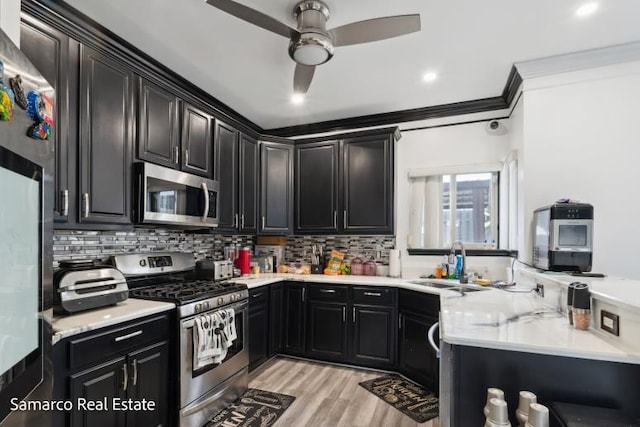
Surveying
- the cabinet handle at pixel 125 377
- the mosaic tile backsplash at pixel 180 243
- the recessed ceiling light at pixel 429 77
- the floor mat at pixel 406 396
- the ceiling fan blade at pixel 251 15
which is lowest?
the floor mat at pixel 406 396

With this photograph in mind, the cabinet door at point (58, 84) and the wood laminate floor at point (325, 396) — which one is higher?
the cabinet door at point (58, 84)

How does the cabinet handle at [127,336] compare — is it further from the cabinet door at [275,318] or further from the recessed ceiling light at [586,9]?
the recessed ceiling light at [586,9]

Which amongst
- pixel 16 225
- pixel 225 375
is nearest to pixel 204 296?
pixel 225 375

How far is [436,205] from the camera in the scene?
11.7ft

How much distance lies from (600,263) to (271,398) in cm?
273

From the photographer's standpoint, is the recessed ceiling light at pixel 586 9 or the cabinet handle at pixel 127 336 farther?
the recessed ceiling light at pixel 586 9

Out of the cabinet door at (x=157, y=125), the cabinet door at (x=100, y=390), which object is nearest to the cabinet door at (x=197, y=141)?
the cabinet door at (x=157, y=125)

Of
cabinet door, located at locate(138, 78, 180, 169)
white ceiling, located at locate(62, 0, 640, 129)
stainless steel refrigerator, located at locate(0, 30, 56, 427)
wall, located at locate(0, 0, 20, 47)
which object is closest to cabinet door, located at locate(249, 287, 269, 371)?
cabinet door, located at locate(138, 78, 180, 169)

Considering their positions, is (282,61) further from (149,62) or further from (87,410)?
(87,410)

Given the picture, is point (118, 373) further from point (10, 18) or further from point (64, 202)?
point (10, 18)

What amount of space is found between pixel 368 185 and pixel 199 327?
7.16ft

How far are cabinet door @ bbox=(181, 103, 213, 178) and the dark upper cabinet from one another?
1.18 meters

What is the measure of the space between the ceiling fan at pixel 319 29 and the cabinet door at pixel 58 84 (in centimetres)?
98

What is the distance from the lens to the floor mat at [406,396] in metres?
2.39
